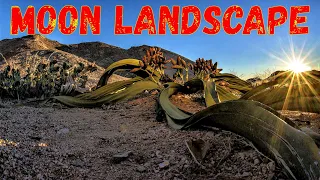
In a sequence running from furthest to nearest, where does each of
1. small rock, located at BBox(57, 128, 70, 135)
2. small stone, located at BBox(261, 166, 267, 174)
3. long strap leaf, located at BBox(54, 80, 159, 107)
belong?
long strap leaf, located at BBox(54, 80, 159, 107) → small rock, located at BBox(57, 128, 70, 135) → small stone, located at BBox(261, 166, 267, 174)

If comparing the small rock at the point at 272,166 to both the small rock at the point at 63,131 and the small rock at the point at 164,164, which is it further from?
the small rock at the point at 63,131

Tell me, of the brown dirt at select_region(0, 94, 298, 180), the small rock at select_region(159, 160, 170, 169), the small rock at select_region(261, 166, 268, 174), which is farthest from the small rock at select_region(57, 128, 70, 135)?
the small rock at select_region(261, 166, 268, 174)

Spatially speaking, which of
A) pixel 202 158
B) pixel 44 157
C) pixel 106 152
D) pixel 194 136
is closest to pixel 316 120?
pixel 194 136

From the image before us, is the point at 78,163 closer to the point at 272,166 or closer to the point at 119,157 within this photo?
the point at 119,157

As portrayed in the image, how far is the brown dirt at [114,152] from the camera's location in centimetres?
150

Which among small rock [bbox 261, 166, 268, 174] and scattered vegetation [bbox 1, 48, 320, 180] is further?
small rock [bbox 261, 166, 268, 174]

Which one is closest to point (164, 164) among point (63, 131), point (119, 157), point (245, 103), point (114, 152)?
point (119, 157)

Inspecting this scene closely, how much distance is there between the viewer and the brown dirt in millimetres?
1495

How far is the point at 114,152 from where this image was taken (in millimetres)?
1871

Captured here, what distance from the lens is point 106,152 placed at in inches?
73.9

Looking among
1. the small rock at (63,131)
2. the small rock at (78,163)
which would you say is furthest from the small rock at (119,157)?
the small rock at (63,131)

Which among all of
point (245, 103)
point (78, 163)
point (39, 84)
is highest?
point (245, 103)

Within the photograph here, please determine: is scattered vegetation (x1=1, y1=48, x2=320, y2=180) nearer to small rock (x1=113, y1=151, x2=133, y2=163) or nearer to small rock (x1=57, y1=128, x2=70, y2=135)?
small rock (x1=113, y1=151, x2=133, y2=163)

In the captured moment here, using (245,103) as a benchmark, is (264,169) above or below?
below
